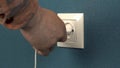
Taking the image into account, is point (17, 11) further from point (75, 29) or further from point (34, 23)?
point (75, 29)

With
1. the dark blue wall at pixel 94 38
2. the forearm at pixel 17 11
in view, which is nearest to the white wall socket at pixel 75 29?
the dark blue wall at pixel 94 38

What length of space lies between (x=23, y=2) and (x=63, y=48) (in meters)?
0.32

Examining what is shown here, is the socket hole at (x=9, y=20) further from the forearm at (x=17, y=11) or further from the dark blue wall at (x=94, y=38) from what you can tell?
the dark blue wall at (x=94, y=38)

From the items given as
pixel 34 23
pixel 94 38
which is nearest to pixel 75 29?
pixel 94 38

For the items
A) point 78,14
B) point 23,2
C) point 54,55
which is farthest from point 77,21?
point 23,2

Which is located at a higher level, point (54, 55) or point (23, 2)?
point (23, 2)

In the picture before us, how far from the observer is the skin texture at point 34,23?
47 centimetres

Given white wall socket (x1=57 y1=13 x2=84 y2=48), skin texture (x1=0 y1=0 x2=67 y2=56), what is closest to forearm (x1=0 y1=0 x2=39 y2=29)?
skin texture (x1=0 y1=0 x2=67 y2=56)

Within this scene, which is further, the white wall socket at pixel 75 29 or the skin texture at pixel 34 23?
the white wall socket at pixel 75 29

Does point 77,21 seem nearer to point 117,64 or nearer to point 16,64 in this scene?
point 117,64

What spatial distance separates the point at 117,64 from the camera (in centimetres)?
65

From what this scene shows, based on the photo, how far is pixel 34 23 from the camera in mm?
539

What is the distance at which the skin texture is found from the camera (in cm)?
47

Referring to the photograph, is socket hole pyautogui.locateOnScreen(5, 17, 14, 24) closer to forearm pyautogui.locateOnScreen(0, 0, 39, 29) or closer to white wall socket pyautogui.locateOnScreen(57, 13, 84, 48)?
forearm pyautogui.locateOnScreen(0, 0, 39, 29)
